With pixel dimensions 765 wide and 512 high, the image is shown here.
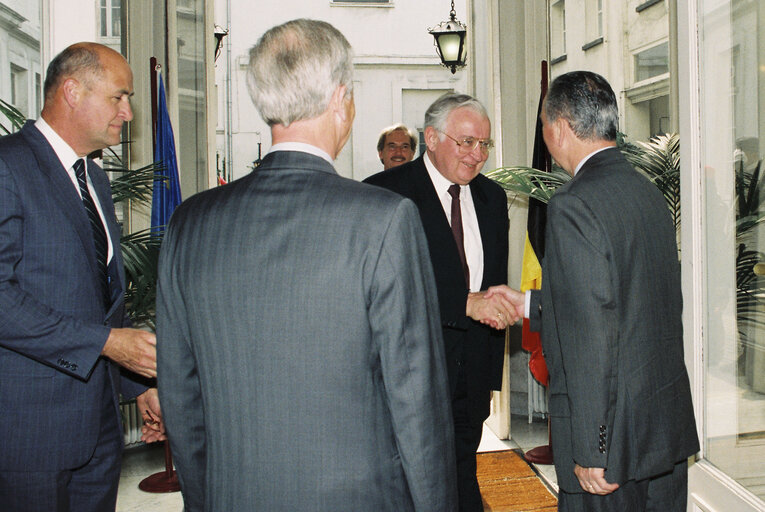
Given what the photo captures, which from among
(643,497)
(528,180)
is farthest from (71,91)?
(528,180)

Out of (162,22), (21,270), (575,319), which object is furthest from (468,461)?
(162,22)

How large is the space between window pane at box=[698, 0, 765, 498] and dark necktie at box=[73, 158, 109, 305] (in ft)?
6.15

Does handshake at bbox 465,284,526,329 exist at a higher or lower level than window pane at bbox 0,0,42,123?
lower

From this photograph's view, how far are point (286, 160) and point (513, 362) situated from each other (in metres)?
4.46

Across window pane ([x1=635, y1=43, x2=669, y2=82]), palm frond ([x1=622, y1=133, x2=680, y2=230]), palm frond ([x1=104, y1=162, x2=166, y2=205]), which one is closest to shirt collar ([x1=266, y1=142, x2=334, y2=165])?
palm frond ([x1=104, y1=162, x2=166, y2=205])

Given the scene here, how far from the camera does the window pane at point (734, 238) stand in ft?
7.25

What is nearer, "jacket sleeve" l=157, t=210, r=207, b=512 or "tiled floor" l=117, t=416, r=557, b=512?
"jacket sleeve" l=157, t=210, r=207, b=512

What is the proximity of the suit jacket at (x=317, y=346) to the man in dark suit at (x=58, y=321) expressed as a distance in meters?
0.61

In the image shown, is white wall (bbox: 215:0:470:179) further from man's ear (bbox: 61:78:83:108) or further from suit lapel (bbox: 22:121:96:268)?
suit lapel (bbox: 22:121:96:268)

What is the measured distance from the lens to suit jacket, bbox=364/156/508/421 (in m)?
2.90

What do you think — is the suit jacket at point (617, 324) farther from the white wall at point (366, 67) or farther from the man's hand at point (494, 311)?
the white wall at point (366, 67)

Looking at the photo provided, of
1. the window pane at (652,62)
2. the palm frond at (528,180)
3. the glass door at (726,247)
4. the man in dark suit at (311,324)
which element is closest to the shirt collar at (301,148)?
the man in dark suit at (311,324)

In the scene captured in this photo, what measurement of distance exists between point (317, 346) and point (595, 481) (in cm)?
101

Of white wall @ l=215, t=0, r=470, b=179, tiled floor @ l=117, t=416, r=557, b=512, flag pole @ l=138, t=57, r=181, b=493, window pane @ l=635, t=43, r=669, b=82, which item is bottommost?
tiled floor @ l=117, t=416, r=557, b=512
